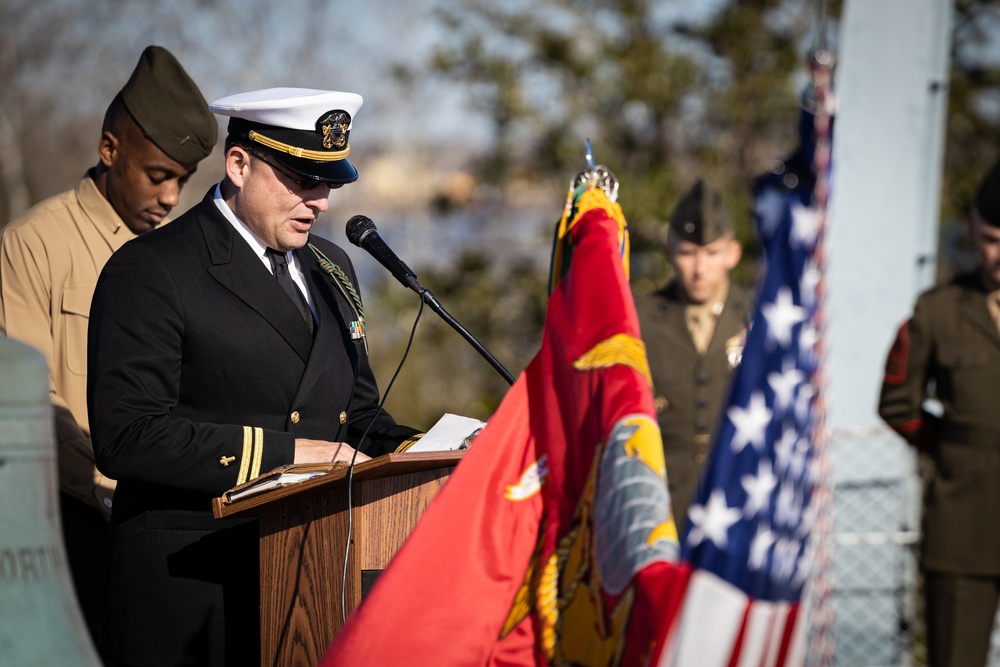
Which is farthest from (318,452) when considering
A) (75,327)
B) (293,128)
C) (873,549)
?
(873,549)

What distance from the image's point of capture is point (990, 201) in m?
4.65

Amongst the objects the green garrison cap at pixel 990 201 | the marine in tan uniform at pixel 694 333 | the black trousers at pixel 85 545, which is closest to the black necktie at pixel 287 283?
the black trousers at pixel 85 545

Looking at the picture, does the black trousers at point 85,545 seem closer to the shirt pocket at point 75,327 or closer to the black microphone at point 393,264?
the shirt pocket at point 75,327

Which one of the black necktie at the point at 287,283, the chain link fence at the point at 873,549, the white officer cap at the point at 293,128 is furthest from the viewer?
the chain link fence at the point at 873,549

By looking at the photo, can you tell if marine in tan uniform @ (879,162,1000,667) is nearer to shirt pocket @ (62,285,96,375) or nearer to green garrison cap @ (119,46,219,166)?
green garrison cap @ (119,46,219,166)

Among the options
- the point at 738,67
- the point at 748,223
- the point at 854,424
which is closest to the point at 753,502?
the point at 854,424

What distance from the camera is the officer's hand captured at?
295cm

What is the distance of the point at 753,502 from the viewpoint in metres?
1.91

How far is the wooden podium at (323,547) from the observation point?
9.14 feet

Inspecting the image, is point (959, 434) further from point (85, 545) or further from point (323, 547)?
point (85, 545)

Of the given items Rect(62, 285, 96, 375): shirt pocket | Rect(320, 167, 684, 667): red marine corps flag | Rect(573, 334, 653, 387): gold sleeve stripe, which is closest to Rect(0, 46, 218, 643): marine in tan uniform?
Rect(62, 285, 96, 375): shirt pocket

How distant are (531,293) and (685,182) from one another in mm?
1729

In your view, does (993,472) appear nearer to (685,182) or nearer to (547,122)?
(685,182)

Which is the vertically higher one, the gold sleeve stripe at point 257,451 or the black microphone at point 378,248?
the black microphone at point 378,248
